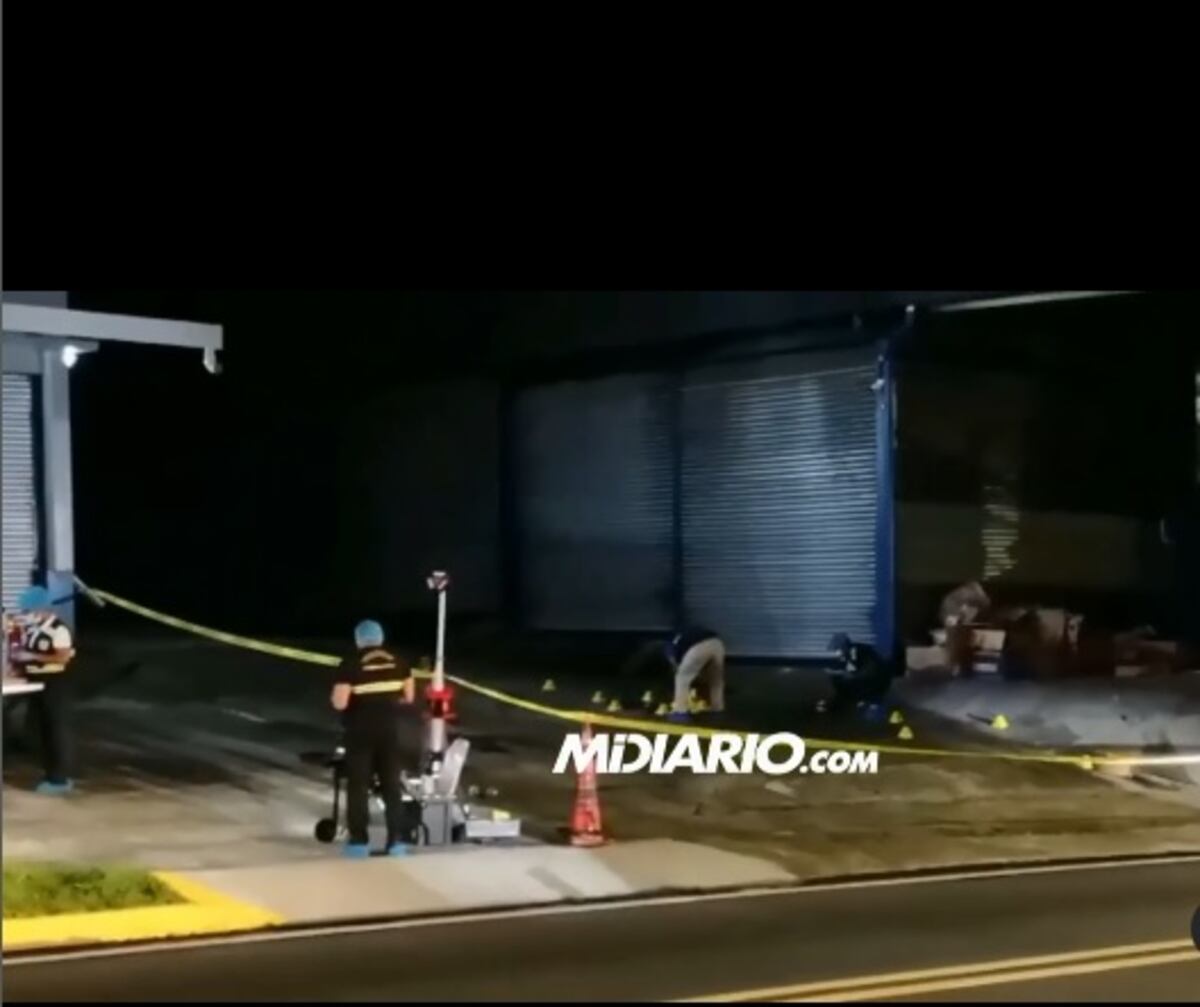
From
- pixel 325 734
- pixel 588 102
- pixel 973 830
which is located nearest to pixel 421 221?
pixel 588 102

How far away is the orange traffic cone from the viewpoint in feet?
16.2

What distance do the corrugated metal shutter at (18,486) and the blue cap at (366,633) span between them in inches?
37.0

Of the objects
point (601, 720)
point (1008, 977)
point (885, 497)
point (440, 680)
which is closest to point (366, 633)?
point (440, 680)

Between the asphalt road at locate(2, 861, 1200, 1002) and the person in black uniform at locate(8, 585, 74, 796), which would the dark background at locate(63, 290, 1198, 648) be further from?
the asphalt road at locate(2, 861, 1200, 1002)

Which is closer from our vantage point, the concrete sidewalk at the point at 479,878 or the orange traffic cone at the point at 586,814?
the concrete sidewalk at the point at 479,878

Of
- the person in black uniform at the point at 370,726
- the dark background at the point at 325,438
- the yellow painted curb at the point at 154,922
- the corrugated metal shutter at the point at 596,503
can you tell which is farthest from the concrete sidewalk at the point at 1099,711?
the yellow painted curb at the point at 154,922

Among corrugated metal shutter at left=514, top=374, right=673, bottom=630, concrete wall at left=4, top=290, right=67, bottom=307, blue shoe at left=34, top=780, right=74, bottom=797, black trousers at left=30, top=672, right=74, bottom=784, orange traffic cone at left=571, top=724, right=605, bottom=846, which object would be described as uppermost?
concrete wall at left=4, top=290, right=67, bottom=307

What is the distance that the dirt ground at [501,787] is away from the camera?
471cm

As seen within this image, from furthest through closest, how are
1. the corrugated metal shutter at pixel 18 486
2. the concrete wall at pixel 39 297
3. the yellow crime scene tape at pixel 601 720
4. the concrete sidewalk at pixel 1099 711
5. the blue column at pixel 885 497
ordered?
1. the concrete sidewalk at pixel 1099 711
2. the blue column at pixel 885 497
3. the yellow crime scene tape at pixel 601 720
4. the concrete wall at pixel 39 297
5. the corrugated metal shutter at pixel 18 486

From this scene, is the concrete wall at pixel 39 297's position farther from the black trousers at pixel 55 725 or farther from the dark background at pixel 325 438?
the black trousers at pixel 55 725

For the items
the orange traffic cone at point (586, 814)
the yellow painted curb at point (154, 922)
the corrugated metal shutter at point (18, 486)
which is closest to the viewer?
the yellow painted curb at point (154, 922)

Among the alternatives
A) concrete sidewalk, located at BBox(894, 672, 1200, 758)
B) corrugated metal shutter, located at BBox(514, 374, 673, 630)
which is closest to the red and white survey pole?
corrugated metal shutter, located at BBox(514, 374, 673, 630)

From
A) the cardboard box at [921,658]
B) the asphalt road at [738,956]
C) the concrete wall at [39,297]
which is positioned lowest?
the asphalt road at [738,956]

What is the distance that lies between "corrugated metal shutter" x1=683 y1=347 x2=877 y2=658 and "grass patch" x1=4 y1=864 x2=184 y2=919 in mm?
1820
